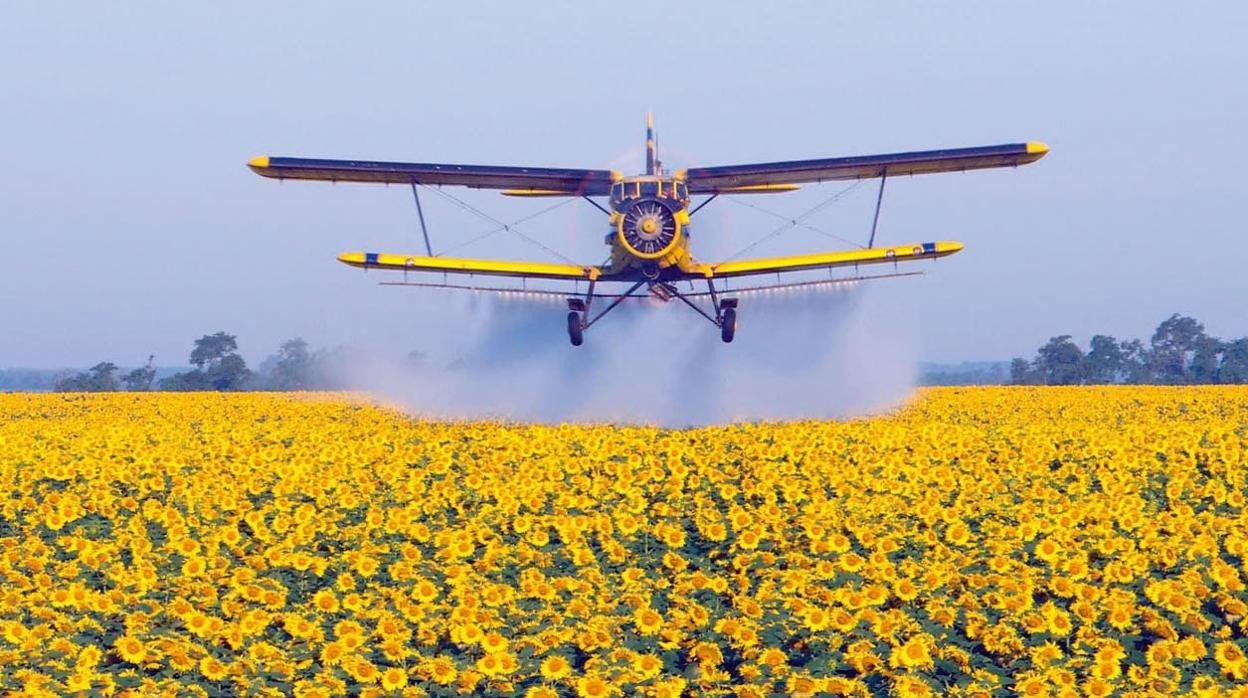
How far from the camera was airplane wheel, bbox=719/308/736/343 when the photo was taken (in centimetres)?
3816

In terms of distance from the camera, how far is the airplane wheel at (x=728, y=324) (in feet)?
125

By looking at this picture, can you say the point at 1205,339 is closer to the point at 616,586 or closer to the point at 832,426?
the point at 832,426

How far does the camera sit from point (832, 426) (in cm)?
2119

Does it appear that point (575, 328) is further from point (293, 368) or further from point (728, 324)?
point (293, 368)

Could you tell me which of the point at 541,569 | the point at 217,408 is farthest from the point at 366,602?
the point at 217,408

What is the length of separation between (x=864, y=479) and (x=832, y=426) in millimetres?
5958

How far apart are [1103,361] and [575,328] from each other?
8010cm

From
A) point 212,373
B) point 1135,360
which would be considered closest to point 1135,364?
point 1135,360

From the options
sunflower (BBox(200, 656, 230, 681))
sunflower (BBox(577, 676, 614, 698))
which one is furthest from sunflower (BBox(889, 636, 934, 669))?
sunflower (BBox(200, 656, 230, 681))

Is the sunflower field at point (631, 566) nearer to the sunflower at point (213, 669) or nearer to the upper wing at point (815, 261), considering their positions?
the sunflower at point (213, 669)

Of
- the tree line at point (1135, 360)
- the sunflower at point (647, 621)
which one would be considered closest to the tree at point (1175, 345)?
the tree line at point (1135, 360)

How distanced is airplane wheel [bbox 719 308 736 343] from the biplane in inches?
1.2

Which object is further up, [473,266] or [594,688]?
[473,266]

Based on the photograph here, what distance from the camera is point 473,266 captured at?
122 ft
